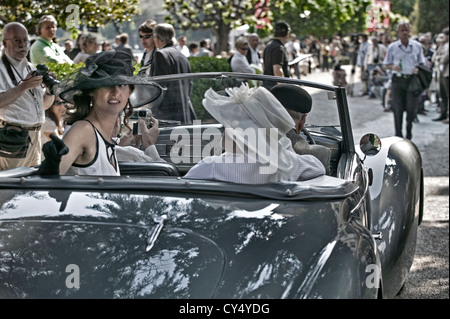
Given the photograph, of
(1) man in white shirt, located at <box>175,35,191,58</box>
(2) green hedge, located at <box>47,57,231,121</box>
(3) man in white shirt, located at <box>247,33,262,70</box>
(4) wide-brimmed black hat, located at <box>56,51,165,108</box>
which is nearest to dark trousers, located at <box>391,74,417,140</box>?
(3) man in white shirt, located at <box>247,33,262,70</box>

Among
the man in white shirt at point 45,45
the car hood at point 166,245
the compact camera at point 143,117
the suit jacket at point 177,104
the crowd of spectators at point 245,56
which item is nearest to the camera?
the car hood at point 166,245

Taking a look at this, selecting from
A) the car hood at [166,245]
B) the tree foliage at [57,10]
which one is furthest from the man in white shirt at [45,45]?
the car hood at [166,245]

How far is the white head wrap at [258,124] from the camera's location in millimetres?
3346

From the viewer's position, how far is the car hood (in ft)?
8.41

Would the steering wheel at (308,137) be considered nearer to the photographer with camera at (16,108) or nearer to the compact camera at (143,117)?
the compact camera at (143,117)

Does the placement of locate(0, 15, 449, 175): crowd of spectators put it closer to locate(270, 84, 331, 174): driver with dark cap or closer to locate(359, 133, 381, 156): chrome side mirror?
locate(270, 84, 331, 174): driver with dark cap

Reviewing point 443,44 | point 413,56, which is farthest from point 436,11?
point 413,56

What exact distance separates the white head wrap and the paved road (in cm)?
233

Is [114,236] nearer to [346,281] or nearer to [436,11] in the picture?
[346,281]

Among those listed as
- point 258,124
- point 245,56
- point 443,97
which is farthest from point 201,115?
point 443,97

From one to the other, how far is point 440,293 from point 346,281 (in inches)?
116

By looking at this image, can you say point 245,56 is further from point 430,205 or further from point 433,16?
point 433,16

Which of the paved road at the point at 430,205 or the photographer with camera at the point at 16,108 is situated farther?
the photographer with camera at the point at 16,108
